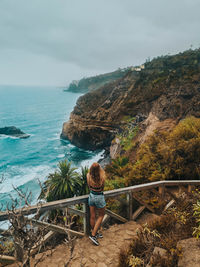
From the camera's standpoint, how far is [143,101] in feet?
82.0

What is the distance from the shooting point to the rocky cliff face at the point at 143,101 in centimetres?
1688

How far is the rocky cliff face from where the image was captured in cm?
1688

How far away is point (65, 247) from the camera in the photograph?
11.1 ft

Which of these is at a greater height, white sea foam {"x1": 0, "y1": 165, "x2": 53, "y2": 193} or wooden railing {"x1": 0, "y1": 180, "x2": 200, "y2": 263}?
wooden railing {"x1": 0, "y1": 180, "x2": 200, "y2": 263}

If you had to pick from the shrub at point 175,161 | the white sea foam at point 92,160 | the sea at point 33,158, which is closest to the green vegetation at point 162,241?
the shrub at point 175,161

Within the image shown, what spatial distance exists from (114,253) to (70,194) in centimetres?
978

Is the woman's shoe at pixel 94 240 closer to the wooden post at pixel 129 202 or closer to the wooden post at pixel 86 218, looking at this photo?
the wooden post at pixel 86 218

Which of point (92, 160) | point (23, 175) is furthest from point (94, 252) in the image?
point (92, 160)

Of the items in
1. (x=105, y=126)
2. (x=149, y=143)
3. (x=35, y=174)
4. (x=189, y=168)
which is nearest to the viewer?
(x=189, y=168)

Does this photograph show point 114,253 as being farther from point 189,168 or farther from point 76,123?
point 76,123

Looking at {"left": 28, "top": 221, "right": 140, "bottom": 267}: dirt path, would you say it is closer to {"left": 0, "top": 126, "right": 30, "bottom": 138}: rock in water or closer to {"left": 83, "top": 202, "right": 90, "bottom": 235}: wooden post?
{"left": 83, "top": 202, "right": 90, "bottom": 235}: wooden post

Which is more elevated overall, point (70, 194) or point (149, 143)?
point (149, 143)

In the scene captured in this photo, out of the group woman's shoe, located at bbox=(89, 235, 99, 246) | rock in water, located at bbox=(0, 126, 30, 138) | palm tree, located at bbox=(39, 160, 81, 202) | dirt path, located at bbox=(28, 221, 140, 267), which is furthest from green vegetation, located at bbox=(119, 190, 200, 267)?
rock in water, located at bbox=(0, 126, 30, 138)

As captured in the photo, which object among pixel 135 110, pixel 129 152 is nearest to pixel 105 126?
pixel 135 110
